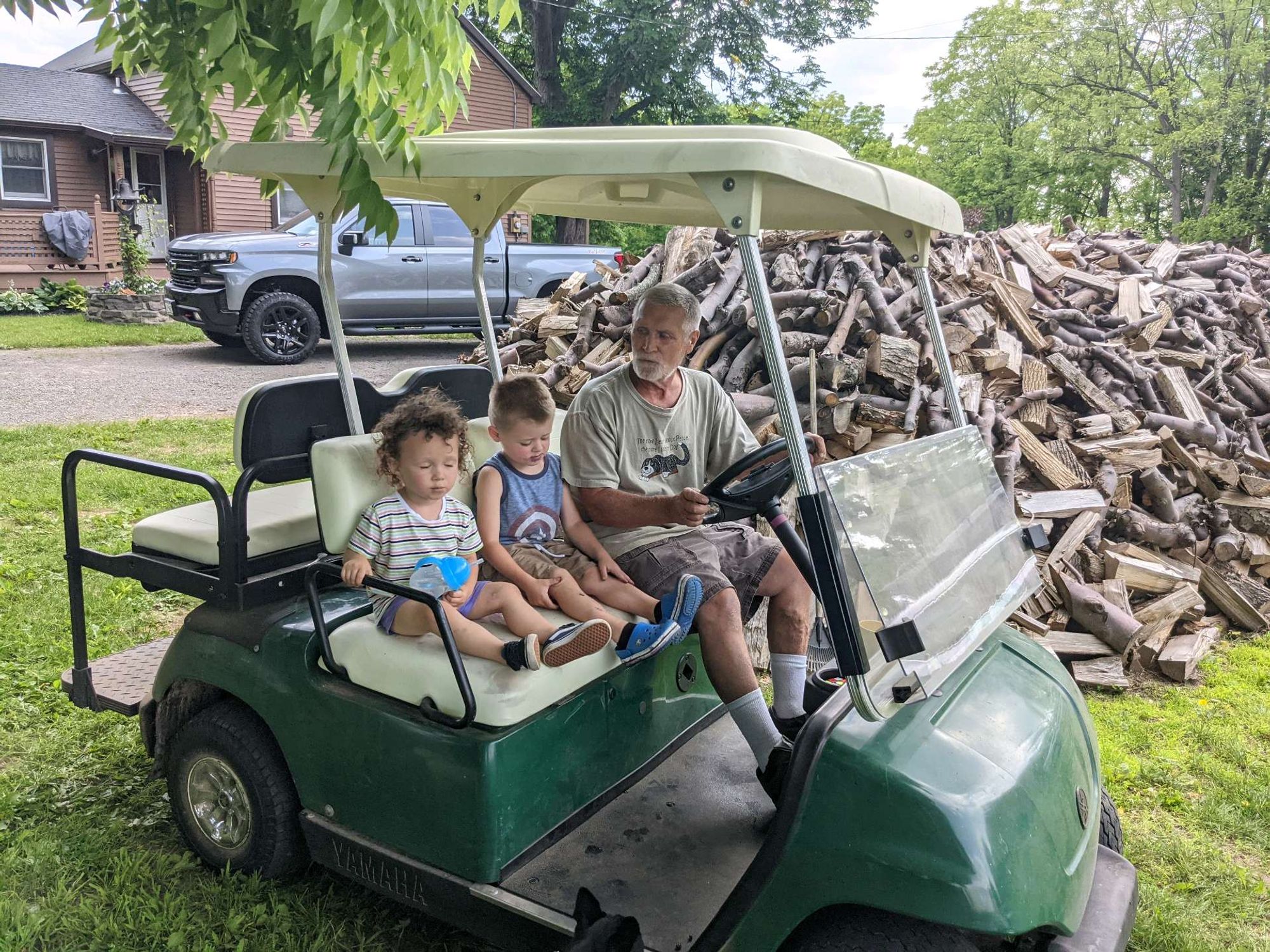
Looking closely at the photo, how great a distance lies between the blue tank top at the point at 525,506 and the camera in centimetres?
306

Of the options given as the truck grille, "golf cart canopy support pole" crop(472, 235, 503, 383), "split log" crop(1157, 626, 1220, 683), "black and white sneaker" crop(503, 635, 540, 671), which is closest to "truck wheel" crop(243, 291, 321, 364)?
the truck grille

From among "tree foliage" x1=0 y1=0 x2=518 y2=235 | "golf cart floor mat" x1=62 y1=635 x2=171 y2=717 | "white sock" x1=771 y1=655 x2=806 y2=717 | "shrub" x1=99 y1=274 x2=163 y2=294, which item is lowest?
"golf cart floor mat" x1=62 y1=635 x2=171 y2=717

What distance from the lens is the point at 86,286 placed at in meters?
18.7

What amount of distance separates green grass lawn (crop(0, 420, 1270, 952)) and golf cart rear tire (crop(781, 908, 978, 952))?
110cm

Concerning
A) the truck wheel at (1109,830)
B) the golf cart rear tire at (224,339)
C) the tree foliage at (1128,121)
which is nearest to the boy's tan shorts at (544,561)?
the truck wheel at (1109,830)

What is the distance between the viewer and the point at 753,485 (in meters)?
2.75

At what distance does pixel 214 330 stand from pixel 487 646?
10.1 metres

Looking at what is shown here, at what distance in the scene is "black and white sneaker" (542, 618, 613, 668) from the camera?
2.50m

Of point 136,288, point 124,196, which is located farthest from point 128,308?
point 124,196

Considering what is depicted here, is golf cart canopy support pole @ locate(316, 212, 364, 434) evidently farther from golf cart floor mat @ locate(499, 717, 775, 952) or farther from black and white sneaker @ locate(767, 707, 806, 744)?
black and white sneaker @ locate(767, 707, 806, 744)

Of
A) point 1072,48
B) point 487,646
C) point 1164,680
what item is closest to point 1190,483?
point 1164,680

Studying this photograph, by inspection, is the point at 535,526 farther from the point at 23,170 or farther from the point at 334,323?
the point at 23,170

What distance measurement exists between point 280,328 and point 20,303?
25.6ft

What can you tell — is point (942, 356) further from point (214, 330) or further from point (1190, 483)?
point (214, 330)
